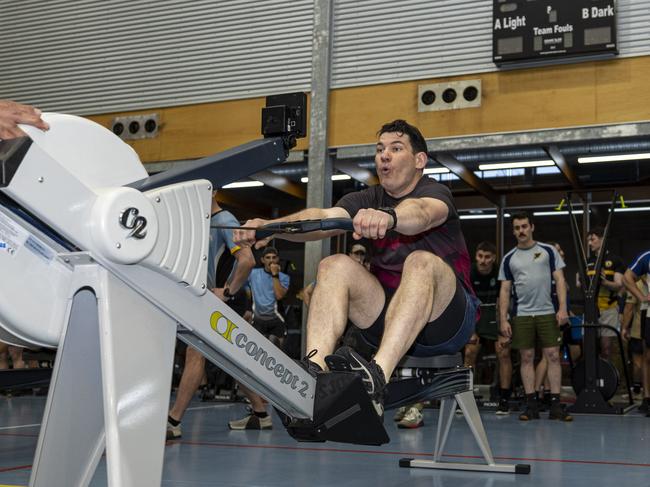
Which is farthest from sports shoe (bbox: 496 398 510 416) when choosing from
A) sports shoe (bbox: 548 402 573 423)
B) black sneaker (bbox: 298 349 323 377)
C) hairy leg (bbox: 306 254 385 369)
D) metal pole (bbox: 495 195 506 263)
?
black sneaker (bbox: 298 349 323 377)

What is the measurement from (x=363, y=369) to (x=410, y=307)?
36cm

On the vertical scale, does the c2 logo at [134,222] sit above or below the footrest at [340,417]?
above

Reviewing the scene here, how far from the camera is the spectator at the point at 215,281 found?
4.54 metres

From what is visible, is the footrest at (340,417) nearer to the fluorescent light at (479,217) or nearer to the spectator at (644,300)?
the spectator at (644,300)

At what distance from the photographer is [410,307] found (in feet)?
9.15

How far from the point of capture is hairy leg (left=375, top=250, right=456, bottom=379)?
8.91 feet

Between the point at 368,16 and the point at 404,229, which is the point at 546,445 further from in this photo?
the point at 368,16

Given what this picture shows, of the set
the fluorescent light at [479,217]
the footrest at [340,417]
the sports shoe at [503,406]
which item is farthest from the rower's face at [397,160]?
the fluorescent light at [479,217]

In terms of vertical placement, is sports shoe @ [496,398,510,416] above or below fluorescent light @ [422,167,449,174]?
below

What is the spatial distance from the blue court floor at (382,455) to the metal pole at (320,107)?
295cm

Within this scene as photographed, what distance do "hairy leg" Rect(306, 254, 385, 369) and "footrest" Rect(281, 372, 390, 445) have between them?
0.60 feet

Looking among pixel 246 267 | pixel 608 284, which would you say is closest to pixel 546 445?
pixel 246 267

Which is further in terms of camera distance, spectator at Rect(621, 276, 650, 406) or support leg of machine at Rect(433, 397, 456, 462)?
spectator at Rect(621, 276, 650, 406)

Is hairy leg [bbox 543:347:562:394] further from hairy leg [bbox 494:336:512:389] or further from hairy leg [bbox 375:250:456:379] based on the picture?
hairy leg [bbox 375:250:456:379]
